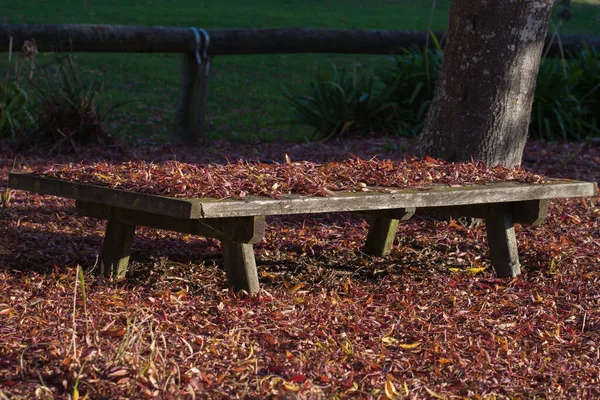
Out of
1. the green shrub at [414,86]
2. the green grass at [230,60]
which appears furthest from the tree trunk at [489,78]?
the green shrub at [414,86]

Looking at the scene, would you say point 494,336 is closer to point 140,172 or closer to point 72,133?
point 140,172

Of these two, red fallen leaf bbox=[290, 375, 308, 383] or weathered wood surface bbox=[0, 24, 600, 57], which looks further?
weathered wood surface bbox=[0, 24, 600, 57]

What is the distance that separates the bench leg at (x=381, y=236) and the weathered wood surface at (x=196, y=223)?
1.27 metres

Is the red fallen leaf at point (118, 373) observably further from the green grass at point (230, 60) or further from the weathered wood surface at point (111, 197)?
the green grass at point (230, 60)

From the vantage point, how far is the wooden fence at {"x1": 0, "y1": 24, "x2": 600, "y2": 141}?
8.12 m

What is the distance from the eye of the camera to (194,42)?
28.3 feet

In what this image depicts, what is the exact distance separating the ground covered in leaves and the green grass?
3.31 metres

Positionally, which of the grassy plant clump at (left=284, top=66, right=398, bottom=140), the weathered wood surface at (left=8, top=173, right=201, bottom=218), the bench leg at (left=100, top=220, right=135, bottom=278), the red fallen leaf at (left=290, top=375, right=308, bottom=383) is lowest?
the grassy plant clump at (left=284, top=66, right=398, bottom=140)

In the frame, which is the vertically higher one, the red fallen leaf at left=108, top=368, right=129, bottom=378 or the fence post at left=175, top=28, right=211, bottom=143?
the red fallen leaf at left=108, top=368, right=129, bottom=378

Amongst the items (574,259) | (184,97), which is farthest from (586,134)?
(574,259)

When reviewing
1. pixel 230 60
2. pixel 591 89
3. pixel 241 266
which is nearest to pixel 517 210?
pixel 241 266

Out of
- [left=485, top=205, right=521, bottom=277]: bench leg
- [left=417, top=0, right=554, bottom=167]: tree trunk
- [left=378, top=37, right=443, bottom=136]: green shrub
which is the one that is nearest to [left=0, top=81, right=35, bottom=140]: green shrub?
[left=378, top=37, right=443, bottom=136]: green shrub

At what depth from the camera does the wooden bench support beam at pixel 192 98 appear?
29.1 ft

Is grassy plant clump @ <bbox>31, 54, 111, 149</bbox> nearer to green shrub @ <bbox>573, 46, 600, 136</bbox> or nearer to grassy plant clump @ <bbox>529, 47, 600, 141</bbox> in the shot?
grassy plant clump @ <bbox>529, 47, 600, 141</bbox>
